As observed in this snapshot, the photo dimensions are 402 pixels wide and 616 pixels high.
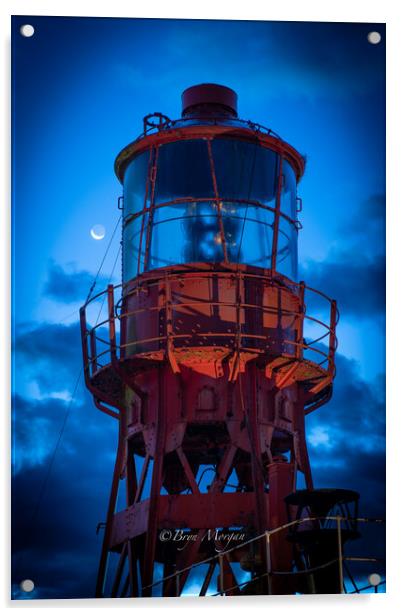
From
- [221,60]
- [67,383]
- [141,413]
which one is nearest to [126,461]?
[141,413]

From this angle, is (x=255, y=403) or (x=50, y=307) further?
(x=255, y=403)

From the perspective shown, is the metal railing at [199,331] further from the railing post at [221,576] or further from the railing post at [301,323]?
the railing post at [221,576]

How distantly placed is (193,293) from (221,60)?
7.88ft

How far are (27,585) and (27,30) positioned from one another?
509 centimetres

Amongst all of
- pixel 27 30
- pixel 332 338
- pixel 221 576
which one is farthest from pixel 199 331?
pixel 27 30

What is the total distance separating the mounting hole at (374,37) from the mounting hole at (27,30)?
10.5ft

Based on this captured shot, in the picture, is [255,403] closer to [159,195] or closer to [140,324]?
[140,324]

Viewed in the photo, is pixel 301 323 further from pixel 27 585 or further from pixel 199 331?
pixel 27 585

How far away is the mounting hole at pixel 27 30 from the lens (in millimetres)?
13367

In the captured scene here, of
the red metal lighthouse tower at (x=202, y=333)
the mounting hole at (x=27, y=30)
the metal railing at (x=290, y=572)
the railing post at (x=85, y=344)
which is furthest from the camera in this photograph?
the red metal lighthouse tower at (x=202, y=333)

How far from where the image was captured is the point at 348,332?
14.3 meters

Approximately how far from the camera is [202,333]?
577 inches

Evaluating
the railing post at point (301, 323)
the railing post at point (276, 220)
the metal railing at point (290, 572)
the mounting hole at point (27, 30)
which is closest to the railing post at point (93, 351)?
the railing post at point (276, 220)

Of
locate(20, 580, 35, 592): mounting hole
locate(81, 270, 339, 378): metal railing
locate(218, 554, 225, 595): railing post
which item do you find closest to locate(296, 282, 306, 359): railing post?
locate(81, 270, 339, 378): metal railing
